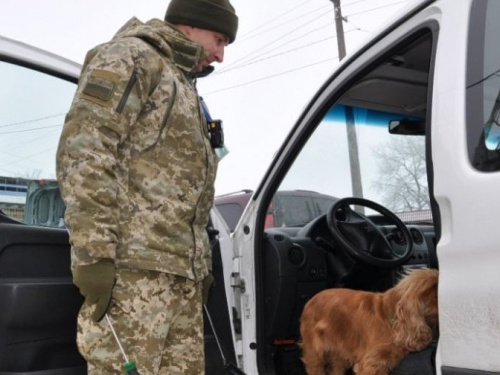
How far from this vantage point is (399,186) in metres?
3.25

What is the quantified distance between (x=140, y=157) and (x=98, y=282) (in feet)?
1.56

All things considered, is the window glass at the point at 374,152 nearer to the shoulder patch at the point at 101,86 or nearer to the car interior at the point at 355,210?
the car interior at the point at 355,210

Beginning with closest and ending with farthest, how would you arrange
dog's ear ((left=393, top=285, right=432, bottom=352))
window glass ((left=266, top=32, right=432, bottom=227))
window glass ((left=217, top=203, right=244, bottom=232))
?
dog's ear ((left=393, top=285, right=432, bottom=352)) → window glass ((left=266, top=32, right=432, bottom=227)) → window glass ((left=217, top=203, right=244, bottom=232))

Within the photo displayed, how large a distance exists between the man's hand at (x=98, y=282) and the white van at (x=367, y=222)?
515 millimetres

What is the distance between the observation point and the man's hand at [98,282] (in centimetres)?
177

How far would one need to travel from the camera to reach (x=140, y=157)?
6.67 ft

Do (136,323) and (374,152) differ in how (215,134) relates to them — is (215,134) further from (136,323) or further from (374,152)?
(374,152)

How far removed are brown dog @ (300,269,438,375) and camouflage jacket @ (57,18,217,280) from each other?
0.77 meters

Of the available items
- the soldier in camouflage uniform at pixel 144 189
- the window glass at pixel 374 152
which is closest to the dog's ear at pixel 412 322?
the soldier in camouflage uniform at pixel 144 189

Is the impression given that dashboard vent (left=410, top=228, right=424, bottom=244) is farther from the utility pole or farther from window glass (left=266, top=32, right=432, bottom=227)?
the utility pole

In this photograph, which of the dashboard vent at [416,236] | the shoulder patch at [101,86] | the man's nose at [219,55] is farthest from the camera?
the dashboard vent at [416,236]

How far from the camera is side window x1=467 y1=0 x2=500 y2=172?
155 centimetres

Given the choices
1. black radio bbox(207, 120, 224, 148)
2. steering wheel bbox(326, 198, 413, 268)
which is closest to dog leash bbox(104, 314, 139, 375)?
black radio bbox(207, 120, 224, 148)

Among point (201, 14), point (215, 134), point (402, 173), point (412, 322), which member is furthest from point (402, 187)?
point (201, 14)
